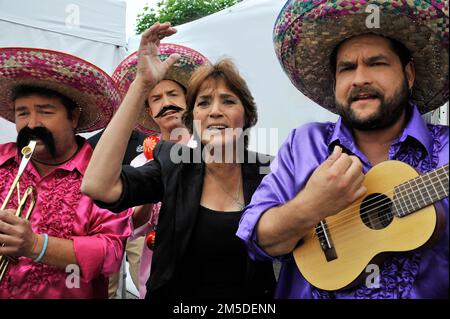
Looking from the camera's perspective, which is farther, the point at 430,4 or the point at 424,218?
the point at 430,4

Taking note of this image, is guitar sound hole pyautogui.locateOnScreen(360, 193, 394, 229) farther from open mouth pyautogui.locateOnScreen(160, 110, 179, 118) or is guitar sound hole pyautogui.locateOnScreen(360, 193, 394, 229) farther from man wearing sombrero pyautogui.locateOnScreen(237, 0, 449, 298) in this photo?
open mouth pyautogui.locateOnScreen(160, 110, 179, 118)

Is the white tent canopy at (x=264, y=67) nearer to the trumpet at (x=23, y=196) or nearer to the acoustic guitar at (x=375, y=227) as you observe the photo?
the trumpet at (x=23, y=196)

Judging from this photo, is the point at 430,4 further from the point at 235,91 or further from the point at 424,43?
the point at 235,91

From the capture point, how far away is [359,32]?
147 cm

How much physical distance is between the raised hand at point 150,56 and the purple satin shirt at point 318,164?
22.1 inches

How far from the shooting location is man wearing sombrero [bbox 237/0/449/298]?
120 cm

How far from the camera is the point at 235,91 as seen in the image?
2.05 m

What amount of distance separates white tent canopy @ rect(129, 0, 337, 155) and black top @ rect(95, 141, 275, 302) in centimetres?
178

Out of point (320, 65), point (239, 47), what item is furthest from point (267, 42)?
point (320, 65)

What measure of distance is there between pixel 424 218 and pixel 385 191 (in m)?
0.18

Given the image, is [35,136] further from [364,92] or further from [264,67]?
[264,67]

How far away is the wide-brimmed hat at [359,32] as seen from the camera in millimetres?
1363

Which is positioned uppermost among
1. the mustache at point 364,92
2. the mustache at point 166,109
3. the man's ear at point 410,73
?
the mustache at point 166,109

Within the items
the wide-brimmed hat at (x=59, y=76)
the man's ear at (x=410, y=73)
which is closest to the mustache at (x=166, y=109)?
the wide-brimmed hat at (x=59, y=76)
